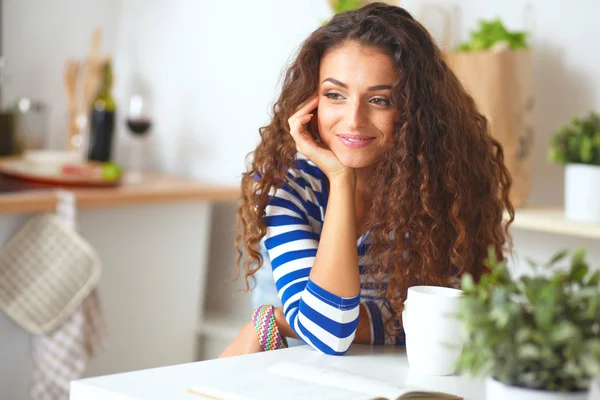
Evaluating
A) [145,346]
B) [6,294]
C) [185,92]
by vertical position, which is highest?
[185,92]

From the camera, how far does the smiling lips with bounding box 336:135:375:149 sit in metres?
1.31

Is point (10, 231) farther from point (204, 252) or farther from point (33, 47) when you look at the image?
point (33, 47)

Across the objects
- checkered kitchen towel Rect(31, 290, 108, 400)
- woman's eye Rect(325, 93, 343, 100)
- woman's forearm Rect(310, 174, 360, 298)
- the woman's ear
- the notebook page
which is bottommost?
checkered kitchen towel Rect(31, 290, 108, 400)

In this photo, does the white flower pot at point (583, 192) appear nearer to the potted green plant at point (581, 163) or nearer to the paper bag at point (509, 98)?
the potted green plant at point (581, 163)

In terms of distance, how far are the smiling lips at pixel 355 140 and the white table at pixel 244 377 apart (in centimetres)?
32

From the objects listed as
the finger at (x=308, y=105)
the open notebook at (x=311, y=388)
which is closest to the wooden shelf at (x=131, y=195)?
the finger at (x=308, y=105)

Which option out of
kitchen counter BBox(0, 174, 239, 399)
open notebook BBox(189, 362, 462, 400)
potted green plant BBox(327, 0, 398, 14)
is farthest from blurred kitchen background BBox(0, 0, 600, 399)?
open notebook BBox(189, 362, 462, 400)

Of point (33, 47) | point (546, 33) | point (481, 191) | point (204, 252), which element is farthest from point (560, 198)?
point (33, 47)

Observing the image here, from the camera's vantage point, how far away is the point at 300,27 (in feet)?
8.34

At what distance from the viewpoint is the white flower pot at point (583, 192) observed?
5.88ft

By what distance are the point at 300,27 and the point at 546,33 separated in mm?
776

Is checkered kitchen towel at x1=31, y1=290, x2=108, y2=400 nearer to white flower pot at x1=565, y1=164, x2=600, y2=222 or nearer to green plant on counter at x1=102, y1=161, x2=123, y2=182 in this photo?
green plant on counter at x1=102, y1=161, x2=123, y2=182

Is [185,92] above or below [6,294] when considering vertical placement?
above

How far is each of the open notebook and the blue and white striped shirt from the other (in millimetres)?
162
